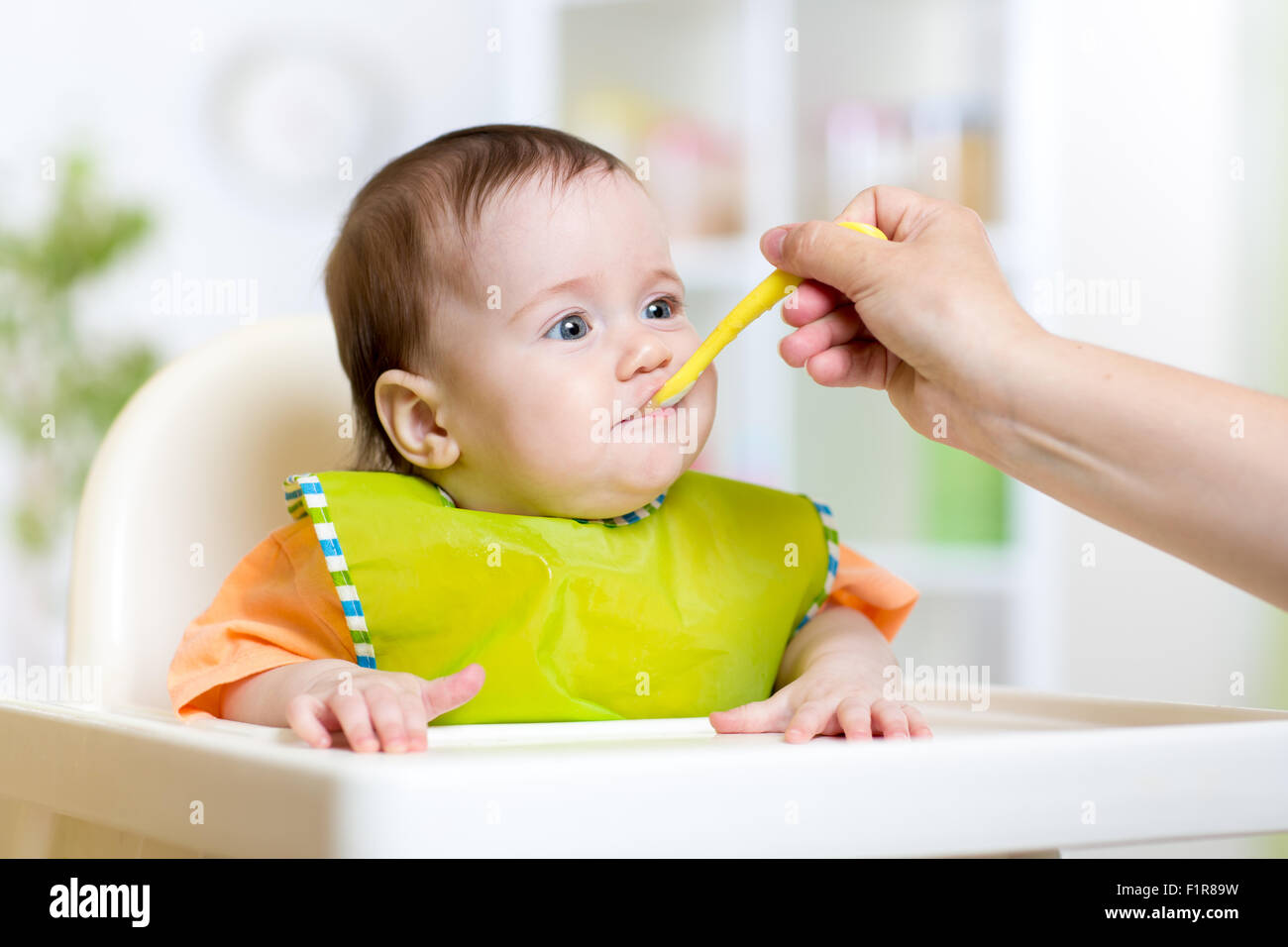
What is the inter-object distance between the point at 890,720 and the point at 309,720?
304mm

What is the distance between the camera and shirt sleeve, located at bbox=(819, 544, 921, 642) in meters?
1.03

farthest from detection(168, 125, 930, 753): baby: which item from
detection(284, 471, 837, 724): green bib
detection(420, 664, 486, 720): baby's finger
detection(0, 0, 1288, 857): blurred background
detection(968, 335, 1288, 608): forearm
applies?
detection(0, 0, 1288, 857): blurred background

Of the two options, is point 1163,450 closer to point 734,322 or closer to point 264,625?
point 734,322

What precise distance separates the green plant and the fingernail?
5.96ft

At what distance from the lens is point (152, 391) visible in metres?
1.09

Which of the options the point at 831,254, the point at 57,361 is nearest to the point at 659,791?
the point at 831,254

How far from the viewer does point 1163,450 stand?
27.5 inches

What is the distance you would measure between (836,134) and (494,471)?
6.04 ft

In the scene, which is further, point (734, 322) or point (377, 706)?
point (734, 322)

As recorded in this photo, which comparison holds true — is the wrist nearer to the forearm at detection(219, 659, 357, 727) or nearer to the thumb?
the thumb

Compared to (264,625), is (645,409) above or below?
above

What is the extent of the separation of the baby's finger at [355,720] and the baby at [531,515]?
13 cm

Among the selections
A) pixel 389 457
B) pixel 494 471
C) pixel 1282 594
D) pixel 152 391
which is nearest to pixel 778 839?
pixel 1282 594
